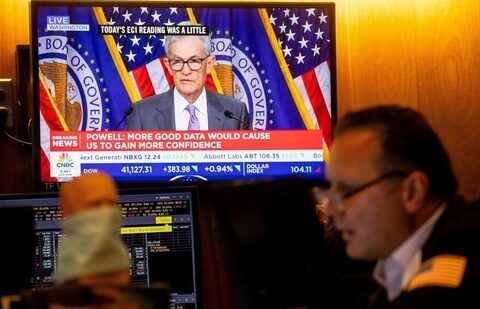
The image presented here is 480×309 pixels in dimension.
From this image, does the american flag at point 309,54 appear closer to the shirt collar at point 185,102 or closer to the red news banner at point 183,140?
the red news banner at point 183,140

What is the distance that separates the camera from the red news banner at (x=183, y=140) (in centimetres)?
310

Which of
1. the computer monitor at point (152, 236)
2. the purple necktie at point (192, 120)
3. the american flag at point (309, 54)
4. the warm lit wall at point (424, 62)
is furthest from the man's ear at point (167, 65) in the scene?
the warm lit wall at point (424, 62)

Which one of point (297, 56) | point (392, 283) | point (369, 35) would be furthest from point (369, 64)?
point (392, 283)

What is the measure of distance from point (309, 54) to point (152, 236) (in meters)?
0.92

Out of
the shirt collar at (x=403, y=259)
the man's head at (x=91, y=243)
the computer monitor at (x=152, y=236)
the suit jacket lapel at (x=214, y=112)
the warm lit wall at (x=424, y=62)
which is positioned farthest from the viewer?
the warm lit wall at (x=424, y=62)

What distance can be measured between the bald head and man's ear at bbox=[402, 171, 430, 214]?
894 mm

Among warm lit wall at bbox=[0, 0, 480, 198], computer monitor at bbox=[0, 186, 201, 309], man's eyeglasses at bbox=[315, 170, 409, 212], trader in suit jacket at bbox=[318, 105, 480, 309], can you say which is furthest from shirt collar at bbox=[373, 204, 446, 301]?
warm lit wall at bbox=[0, 0, 480, 198]

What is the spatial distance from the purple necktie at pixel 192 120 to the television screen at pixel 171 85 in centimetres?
3

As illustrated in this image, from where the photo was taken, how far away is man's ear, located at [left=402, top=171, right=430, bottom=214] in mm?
1624

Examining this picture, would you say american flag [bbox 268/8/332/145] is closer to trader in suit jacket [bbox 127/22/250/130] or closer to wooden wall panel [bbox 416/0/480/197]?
trader in suit jacket [bbox 127/22/250/130]

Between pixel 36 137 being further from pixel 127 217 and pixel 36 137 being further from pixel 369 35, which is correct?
pixel 369 35

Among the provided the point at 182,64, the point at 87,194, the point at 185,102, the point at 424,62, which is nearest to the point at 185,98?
the point at 185,102

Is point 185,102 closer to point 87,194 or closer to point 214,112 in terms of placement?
point 214,112

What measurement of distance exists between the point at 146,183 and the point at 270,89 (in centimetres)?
55
